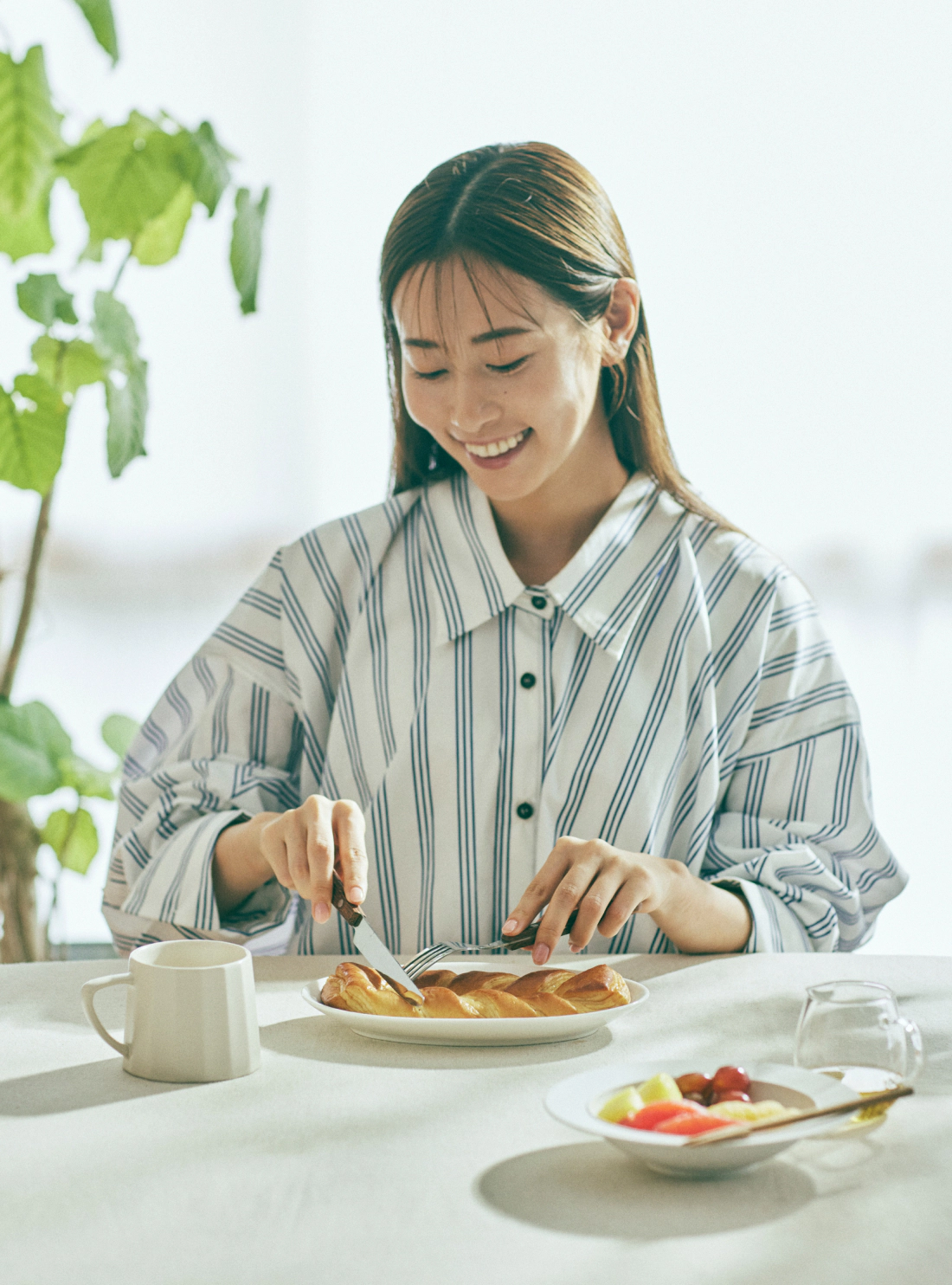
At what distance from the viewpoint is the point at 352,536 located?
1533 millimetres

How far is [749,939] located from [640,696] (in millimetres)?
311

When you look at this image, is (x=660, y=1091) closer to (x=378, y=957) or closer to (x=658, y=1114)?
(x=658, y=1114)

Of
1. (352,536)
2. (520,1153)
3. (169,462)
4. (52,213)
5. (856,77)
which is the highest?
(856,77)

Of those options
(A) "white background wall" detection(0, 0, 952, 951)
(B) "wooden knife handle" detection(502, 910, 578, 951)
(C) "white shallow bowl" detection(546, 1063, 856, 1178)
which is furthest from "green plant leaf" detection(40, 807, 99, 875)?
(C) "white shallow bowl" detection(546, 1063, 856, 1178)

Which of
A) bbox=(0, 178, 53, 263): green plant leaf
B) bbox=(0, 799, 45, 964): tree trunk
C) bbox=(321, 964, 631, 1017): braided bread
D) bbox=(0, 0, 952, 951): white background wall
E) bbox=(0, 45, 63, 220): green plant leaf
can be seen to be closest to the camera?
bbox=(321, 964, 631, 1017): braided bread

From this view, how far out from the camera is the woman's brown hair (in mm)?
1332

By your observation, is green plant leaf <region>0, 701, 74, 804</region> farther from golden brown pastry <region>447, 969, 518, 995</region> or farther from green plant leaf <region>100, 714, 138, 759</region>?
golden brown pastry <region>447, 969, 518, 995</region>

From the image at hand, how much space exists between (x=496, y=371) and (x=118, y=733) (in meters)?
1.12

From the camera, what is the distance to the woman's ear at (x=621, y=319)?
144 centimetres

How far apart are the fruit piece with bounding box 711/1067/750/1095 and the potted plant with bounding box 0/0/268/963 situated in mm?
1379

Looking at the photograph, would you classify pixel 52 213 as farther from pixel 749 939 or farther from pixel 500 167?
pixel 749 939

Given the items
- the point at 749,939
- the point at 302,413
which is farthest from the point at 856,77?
the point at 749,939

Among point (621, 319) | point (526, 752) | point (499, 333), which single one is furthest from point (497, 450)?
point (526, 752)

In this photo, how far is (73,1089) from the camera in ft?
2.59
